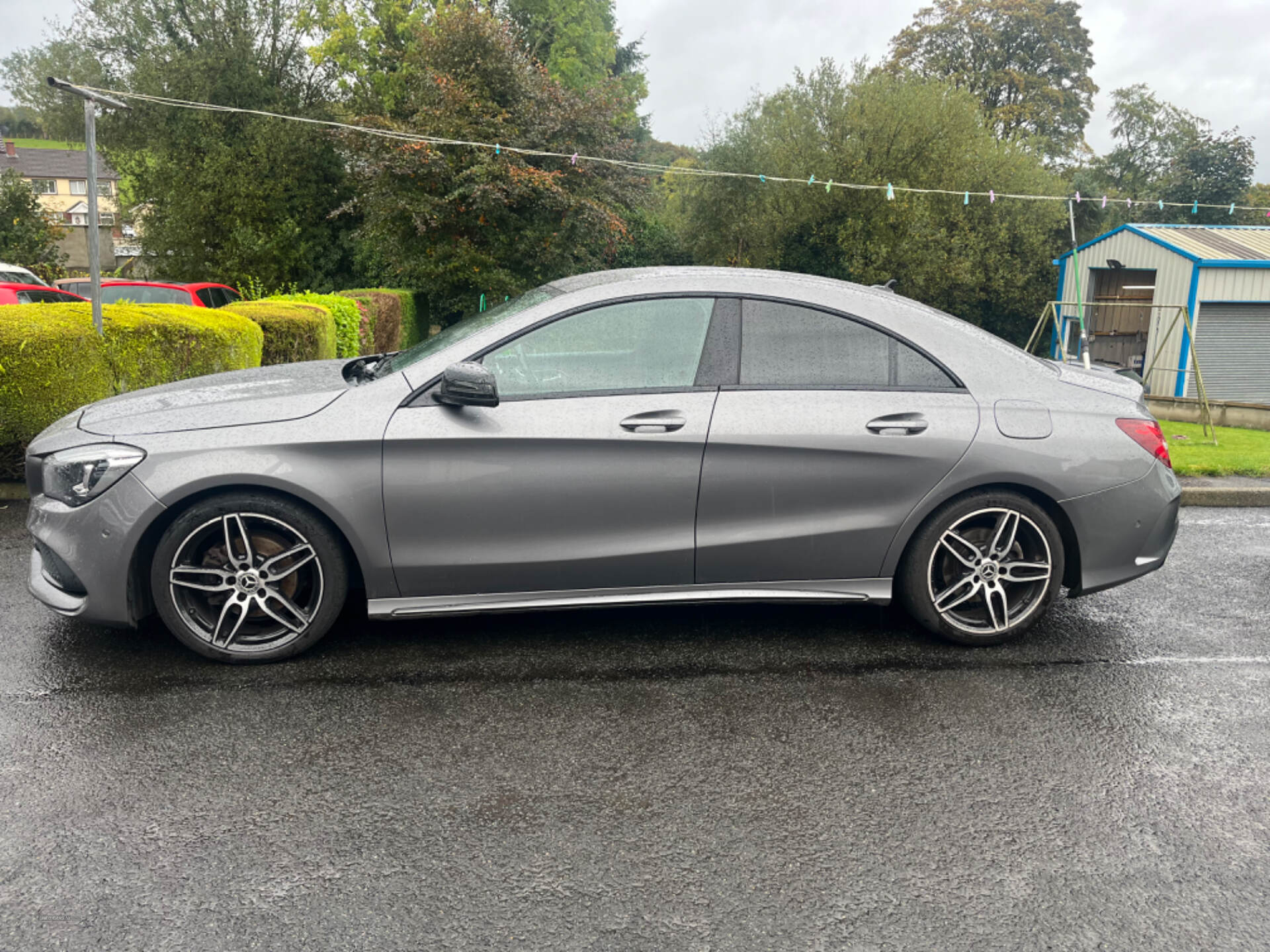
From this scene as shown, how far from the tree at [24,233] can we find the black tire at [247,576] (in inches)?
1375

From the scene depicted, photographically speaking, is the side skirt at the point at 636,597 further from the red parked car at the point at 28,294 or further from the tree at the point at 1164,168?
the tree at the point at 1164,168

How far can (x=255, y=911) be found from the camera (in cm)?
255

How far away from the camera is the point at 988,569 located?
4465 millimetres

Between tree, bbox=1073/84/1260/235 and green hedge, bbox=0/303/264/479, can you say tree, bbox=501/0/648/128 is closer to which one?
tree, bbox=1073/84/1260/235

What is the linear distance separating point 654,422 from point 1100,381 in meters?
2.23

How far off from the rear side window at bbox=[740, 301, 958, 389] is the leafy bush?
495 inches

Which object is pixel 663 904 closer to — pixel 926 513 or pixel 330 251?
pixel 926 513

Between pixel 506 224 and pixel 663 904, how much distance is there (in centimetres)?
2113

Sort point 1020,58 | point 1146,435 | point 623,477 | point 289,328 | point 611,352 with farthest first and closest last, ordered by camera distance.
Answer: point 1020,58 → point 289,328 → point 1146,435 → point 611,352 → point 623,477

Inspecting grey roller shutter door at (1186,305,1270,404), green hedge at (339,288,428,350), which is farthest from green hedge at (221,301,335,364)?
grey roller shutter door at (1186,305,1270,404)

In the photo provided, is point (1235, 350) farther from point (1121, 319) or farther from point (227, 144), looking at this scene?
point (227, 144)

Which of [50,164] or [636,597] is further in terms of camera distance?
[50,164]

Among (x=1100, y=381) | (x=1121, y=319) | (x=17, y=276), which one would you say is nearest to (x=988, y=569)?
(x=1100, y=381)

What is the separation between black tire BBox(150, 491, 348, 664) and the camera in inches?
157
